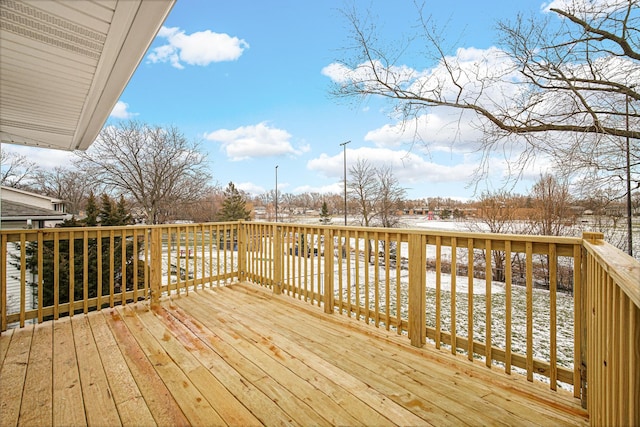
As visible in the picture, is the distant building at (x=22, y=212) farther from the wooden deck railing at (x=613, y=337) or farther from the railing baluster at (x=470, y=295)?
the wooden deck railing at (x=613, y=337)

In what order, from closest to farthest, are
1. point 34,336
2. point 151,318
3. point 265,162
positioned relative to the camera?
point 34,336 → point 151,318 → point 265,162

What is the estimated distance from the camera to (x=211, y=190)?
17.9m

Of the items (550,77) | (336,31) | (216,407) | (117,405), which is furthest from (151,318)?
(550,77)

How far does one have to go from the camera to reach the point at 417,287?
2.46 meters

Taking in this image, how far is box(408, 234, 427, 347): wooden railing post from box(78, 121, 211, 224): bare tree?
15.5 metres

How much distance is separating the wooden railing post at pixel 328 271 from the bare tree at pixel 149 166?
14.4 metres

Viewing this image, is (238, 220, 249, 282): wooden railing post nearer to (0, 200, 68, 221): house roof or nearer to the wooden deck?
the wooden deck

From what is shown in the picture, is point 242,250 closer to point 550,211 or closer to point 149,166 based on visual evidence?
point 550,211

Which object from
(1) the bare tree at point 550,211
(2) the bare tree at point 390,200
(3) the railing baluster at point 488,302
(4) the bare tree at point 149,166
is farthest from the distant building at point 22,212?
(1) the bare tree at point 550,211

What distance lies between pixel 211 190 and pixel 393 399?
58.4ft

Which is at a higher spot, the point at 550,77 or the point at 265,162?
the point at 265,162

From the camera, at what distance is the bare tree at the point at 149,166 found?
14.1 metres

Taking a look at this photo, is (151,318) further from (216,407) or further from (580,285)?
(580,285)

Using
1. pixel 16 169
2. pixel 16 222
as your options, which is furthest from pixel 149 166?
pixel 16 169
